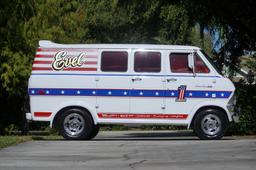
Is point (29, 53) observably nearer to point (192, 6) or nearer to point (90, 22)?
point (192, 6)

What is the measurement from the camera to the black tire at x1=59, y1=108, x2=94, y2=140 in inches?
647

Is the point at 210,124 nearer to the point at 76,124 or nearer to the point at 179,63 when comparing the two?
the point at 179,63

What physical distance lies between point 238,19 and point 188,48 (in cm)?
480

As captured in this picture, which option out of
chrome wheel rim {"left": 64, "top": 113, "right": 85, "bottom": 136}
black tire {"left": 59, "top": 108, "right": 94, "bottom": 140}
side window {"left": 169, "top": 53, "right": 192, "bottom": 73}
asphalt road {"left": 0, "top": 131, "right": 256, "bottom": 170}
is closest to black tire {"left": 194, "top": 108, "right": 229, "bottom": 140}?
side window {"left": 169, "top": 53, "right": 192, "bottom": 73}

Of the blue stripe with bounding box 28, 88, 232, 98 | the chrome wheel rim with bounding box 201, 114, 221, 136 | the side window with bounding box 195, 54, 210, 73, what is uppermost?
the side window with bounding box 195, 54, 210, 73

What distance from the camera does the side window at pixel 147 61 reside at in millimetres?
16281

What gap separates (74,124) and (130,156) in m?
4.45

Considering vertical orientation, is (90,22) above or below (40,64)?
above

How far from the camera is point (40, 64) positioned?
53.9ft

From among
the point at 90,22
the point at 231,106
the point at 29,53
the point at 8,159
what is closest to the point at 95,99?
the point at 231,106

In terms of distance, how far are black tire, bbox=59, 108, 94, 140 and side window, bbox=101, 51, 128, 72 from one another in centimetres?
126

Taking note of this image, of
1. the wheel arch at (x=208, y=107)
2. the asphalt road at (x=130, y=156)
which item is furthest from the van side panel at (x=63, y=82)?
the wheel arch at (x=208, y=107)

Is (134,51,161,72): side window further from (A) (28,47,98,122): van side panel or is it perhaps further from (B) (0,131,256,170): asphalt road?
(B) (0,131,256,170): asphalt road

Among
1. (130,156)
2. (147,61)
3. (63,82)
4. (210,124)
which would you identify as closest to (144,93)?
(147,61)
